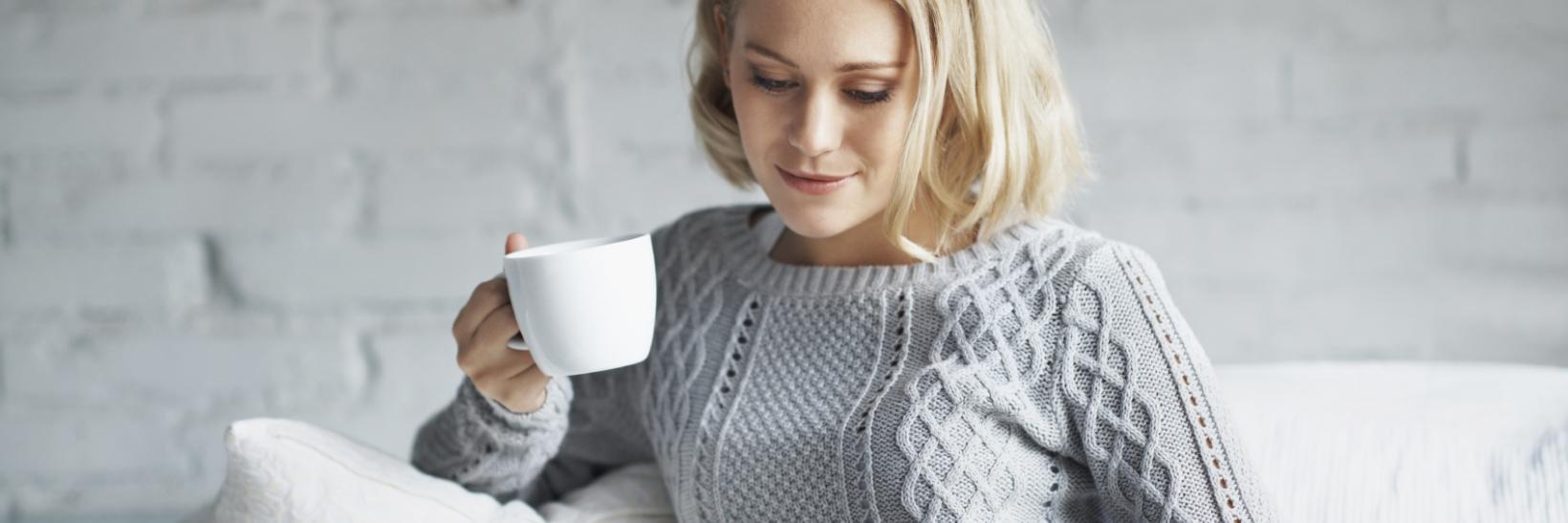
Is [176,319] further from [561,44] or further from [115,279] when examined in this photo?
[561,44]

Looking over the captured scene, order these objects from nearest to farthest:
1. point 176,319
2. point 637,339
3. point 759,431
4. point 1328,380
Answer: point 637,339, point 759,431, point 1328,380, point 176,319

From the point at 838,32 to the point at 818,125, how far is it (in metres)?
0.06

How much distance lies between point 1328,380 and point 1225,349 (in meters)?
0.38

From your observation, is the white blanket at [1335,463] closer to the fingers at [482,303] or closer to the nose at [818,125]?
the fingers at [482,303]

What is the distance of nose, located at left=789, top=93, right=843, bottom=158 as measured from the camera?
0.75 metres

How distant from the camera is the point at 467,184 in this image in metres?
1.35

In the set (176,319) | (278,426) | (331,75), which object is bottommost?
(176,319)

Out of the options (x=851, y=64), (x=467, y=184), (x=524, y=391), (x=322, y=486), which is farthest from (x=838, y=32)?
(x=467, y=184)

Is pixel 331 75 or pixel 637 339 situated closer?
pixel 637 339

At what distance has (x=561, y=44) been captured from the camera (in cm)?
132

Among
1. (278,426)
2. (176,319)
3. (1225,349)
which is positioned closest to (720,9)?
(278,426)

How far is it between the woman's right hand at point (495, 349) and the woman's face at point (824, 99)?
0.59ft

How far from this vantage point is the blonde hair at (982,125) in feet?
2.46

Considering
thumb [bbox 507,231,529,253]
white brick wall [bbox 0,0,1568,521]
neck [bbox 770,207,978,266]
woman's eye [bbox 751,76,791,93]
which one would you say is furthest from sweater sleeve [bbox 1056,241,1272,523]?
white brick wall [bbox 0,0,1568,521]
